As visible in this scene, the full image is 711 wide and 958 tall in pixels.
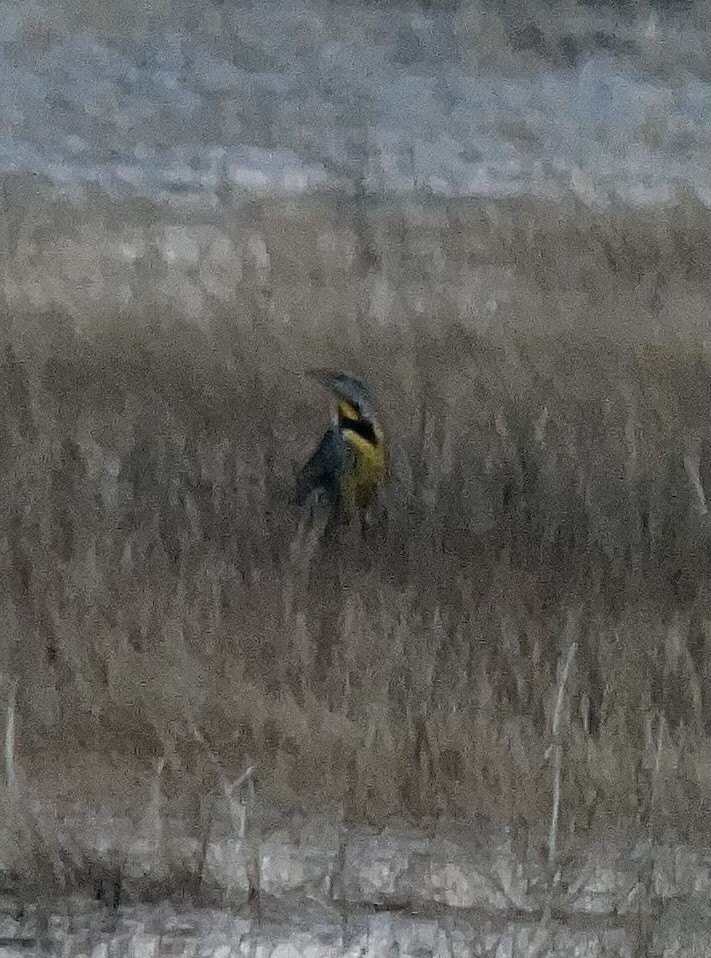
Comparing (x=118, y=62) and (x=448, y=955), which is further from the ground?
(x=118, y=62)

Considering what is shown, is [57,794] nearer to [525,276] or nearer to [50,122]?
[525,276]

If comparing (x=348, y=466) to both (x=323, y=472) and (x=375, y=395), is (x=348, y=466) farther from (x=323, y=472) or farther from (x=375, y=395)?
(x=375, y=395)

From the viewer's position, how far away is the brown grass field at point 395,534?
1.09 meters

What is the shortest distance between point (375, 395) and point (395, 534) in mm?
227

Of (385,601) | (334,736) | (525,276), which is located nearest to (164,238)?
(525,276)

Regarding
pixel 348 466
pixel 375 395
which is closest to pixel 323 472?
pixel 348 466

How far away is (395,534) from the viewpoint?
1.32 m

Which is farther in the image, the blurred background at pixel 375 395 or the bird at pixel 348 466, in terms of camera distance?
the bird at pixel 348 466

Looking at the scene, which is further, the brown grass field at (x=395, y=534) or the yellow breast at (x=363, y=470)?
the yellow breast at (x=363, y=470)

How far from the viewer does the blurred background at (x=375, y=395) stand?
1.10m

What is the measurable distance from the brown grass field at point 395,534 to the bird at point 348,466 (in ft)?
0.13

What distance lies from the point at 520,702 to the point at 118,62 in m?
1.35

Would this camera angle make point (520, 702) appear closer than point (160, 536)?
Yes

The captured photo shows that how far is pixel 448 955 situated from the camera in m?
0.96
